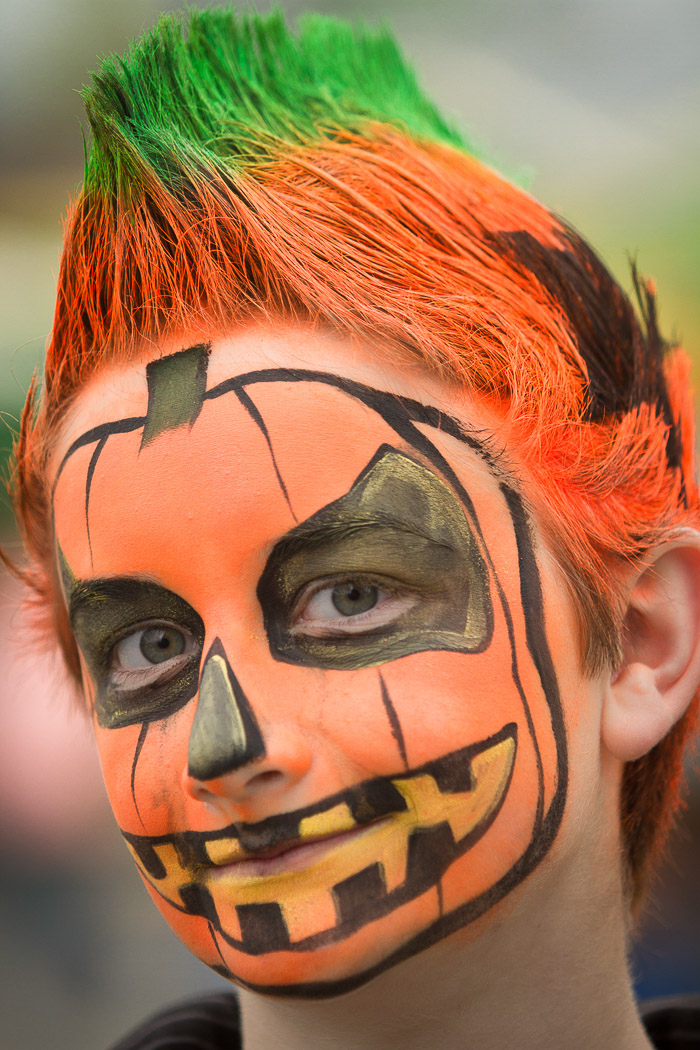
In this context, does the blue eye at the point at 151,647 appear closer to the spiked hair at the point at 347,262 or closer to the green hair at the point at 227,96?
the spiked hair at the point at 347,262

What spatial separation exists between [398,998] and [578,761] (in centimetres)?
36

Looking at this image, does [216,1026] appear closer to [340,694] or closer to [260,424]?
[340,694]

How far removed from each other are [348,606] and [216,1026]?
3.34ft

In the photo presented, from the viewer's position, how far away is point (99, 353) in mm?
1217

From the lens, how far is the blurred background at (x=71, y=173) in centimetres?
279

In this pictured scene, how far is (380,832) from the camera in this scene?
3.36 ft

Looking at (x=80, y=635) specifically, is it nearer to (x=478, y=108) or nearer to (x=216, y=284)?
(x=216, y=284)

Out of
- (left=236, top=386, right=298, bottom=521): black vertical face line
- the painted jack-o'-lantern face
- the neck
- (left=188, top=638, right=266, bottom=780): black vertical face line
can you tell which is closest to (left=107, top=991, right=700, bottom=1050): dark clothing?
the neck

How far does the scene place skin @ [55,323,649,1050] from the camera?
102 centimetres

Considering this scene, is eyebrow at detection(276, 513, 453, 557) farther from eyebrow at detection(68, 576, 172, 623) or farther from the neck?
the neck

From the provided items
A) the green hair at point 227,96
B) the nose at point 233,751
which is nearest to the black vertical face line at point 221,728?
the nose at point 233,751

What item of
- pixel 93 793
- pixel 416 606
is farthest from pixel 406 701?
pixel 93 793

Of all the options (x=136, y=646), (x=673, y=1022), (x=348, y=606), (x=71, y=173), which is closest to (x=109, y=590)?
(x=136, y=646)

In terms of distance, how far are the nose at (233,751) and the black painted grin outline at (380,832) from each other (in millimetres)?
45
